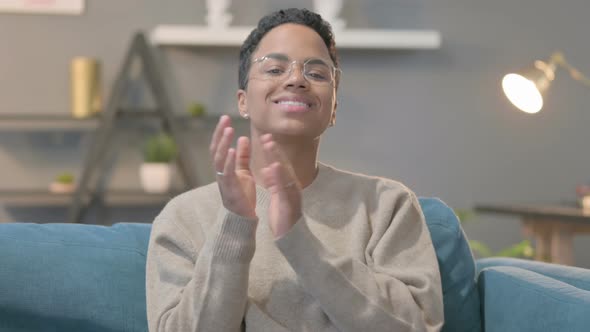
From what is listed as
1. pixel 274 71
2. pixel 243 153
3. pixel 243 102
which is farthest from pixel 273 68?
pixel 243 153

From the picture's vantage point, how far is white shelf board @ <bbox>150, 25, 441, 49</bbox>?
174 inches

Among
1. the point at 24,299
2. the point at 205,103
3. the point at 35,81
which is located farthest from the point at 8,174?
the point at 24,299

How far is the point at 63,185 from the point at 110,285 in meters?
2.85

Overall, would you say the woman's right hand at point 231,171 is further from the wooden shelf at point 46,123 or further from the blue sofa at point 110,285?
the wooden shelf at point 46,123

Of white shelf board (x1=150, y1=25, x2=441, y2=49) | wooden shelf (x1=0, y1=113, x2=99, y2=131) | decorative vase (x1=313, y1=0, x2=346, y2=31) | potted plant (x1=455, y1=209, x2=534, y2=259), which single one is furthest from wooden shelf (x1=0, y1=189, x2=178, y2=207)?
potted plant (x1=455, y1=209, x2=534, y2=259)

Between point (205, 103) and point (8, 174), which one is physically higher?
point (205, 103)

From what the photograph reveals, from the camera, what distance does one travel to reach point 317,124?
1.55 meters

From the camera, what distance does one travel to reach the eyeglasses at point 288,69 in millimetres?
1560

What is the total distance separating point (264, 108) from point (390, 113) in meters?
3.22

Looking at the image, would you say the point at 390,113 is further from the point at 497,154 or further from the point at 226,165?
the point at 226,165

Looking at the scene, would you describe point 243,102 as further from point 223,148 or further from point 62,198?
point 62,198

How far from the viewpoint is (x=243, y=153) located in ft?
4.58

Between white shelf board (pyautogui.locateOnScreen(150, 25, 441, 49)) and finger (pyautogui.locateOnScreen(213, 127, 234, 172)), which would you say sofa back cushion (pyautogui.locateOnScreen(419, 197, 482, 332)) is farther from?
white shelf board (pyautogui.locateOnScreen(150, 25, 441, 49))

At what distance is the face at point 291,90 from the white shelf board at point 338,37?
2.78 m
